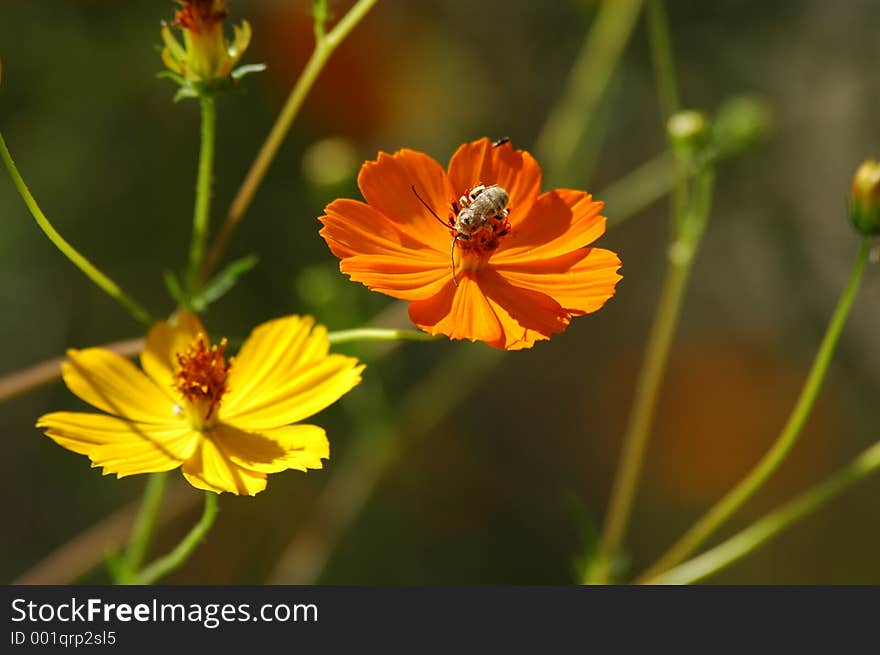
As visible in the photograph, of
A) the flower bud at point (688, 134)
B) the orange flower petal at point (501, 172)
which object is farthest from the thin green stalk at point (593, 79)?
the orange flower petal at point (501, 172)

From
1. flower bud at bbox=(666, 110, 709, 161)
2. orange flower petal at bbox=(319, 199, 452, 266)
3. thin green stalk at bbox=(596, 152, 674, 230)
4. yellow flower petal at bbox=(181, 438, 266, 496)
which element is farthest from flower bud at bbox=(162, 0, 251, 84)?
thin green stalk at bbox=(596, 152, 674, 230)

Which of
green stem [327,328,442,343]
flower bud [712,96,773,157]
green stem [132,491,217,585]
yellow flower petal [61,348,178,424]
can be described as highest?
flower bud [712,96,773,157]

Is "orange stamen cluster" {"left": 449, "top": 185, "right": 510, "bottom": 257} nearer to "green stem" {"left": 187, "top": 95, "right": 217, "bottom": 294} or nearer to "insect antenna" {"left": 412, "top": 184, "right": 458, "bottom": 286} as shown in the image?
"insect antenna" {"left": 412, "top": 184, "right": 458, "bottom": 286}

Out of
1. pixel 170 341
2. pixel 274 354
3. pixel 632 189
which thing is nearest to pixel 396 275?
pixel 274 354

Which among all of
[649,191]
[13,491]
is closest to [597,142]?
[649,191]

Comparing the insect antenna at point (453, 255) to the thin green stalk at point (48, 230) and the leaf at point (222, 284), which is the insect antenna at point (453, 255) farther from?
the thin green stalk at point (48, 230)

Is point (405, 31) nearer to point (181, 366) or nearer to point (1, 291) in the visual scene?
point (1, 291)

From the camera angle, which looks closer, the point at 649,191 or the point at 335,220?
the point at 335,220
